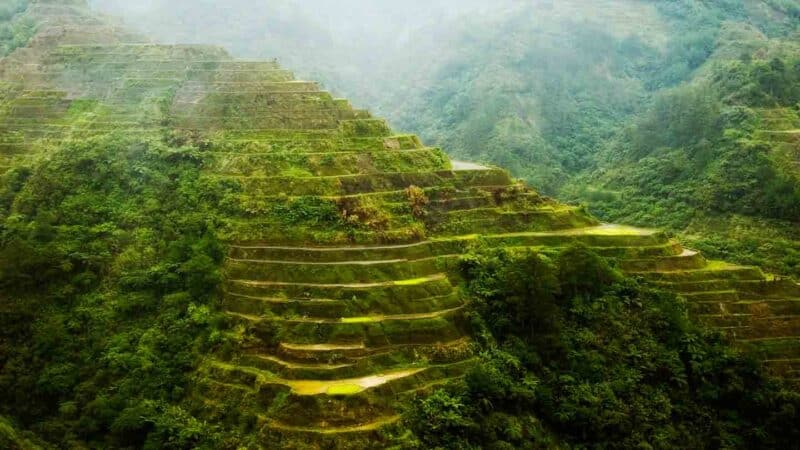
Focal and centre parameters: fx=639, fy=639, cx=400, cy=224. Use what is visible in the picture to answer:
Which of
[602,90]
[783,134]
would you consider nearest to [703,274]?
[783,134]

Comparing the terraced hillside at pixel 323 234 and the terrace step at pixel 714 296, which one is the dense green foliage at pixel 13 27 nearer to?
the terraced hillside at pixel 323 234

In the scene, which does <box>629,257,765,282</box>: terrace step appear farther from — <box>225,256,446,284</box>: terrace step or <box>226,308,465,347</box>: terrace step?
<box>225,256,446,284</box>: terrace step

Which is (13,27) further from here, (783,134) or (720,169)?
(783,134)

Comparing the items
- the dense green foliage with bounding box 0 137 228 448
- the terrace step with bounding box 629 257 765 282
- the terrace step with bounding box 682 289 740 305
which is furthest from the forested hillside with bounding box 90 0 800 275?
the dense green foliage with bounding box 0 137 228 448

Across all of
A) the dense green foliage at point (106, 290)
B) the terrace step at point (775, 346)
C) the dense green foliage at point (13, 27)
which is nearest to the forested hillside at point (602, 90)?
the terrace step at point (775, 346)

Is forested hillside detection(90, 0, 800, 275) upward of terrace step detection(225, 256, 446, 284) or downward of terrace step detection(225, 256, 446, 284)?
upward

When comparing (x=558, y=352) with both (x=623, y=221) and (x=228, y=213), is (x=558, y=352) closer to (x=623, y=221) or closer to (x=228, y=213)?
(x=228, y=213)
